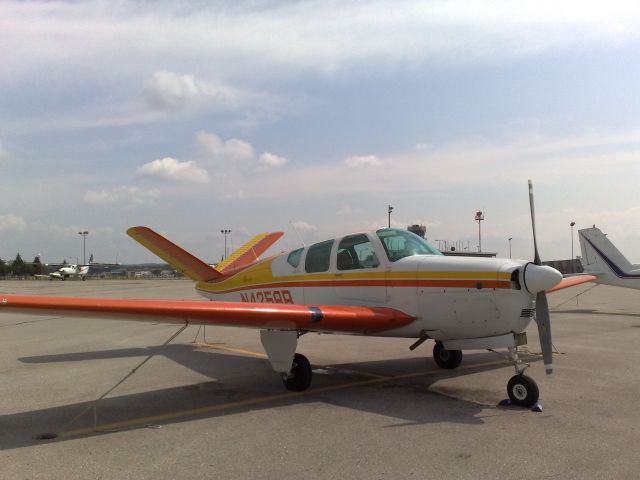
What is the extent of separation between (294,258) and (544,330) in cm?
438

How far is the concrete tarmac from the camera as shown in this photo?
412cm

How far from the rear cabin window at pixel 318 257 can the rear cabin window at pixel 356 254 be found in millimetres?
261

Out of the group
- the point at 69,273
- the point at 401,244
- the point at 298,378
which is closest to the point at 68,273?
the point at 69,273

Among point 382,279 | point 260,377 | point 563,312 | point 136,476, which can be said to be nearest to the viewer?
point 136,476

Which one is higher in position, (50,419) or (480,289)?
(480,289)

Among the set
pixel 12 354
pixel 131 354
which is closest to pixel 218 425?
pixel 131 354

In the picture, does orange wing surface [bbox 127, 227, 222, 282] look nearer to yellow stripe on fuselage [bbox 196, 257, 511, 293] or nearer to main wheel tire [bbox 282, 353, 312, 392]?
yellow stripe on fuselage [bbox 196, 257, 511, 293]

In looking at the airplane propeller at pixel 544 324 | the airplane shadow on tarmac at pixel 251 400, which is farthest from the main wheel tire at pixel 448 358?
the airplane propeller at pixel 544 324

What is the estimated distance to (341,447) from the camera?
4.56 meters

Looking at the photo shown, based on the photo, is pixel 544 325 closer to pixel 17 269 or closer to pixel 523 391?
pixel 523 391

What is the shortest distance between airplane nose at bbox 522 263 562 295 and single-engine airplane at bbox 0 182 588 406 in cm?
1

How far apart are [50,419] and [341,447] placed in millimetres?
3433

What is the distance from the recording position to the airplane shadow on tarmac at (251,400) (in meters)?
5.35

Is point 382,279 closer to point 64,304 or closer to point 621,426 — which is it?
point 621,426
